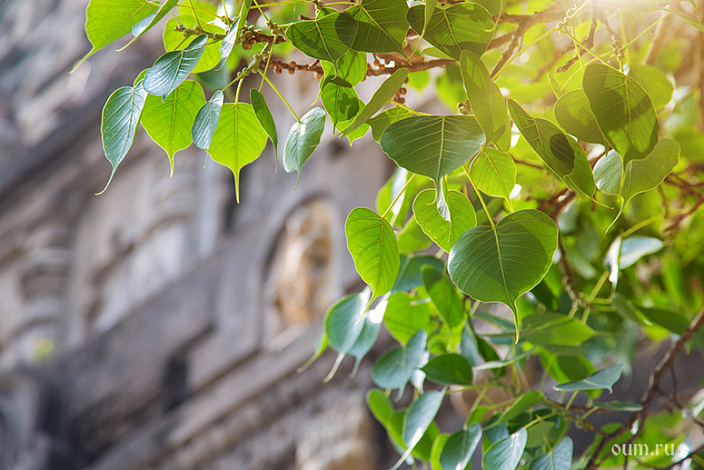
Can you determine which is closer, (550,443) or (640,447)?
(550,443)

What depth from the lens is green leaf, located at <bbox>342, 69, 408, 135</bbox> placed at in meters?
0.60

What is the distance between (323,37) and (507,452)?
1.27ft

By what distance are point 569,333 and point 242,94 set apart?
2.69 m

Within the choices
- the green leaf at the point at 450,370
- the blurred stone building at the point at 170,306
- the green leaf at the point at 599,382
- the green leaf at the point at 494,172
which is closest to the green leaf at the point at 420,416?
the green leaf at the point at 450,370

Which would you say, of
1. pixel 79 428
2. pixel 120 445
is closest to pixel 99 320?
pixel 79 428

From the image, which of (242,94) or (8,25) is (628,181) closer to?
(242,94)

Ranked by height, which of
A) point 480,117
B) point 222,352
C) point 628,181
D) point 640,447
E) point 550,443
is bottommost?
point 222,352

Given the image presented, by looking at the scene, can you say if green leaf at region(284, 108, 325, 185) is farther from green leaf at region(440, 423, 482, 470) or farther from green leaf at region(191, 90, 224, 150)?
green leaf at region(440, 423, 482, 470)

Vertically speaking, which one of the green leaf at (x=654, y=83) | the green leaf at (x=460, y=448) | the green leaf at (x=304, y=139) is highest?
the green leaf at (x=304, y=139)

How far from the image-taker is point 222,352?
2.61m

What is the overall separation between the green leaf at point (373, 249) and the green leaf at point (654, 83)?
1.05 feet

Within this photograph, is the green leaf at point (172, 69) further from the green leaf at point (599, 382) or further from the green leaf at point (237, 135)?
the green leaf at point (599, 382)

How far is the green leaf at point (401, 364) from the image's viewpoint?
0.85 metres

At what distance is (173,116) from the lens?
0.67 metres
